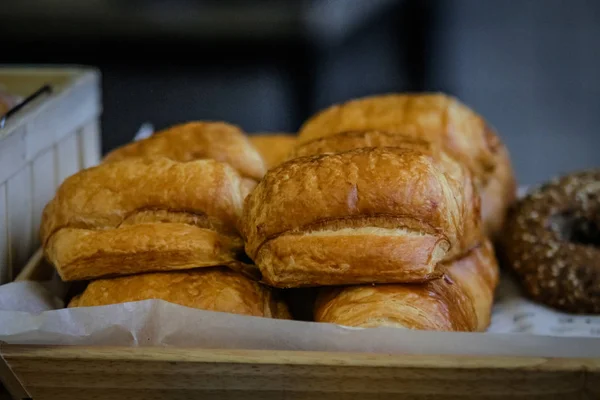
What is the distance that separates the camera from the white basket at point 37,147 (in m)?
1.10

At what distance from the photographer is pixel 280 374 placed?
81cm

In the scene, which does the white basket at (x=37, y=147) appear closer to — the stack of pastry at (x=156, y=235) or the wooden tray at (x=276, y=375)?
the stack of pastry at (x=156, y=235)

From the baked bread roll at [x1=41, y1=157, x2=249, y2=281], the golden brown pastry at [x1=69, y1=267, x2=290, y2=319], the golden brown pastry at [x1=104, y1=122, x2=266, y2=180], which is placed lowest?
the golden brown pastry at [x1=69, y1=267, x2=290, y2=319]

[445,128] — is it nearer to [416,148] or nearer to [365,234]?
[416,148]

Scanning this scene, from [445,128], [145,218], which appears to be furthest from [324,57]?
[145,218]

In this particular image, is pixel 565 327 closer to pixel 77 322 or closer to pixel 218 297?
pixel 218 297

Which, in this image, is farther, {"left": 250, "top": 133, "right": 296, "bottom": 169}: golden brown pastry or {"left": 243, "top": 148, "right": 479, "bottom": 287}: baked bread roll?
{"left": 250, "top": 133, "right": 296, "bottom": 169}: golden brown pastry

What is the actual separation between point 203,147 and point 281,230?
0.26 metres

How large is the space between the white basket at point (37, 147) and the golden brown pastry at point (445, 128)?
0.41 meters

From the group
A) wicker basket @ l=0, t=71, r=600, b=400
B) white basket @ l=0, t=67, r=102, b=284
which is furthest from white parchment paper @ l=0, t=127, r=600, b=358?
white basket @ l=0, t=67, r=102, b=284

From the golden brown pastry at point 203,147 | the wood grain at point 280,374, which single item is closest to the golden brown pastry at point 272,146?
the golden brown pastry at point 203,147

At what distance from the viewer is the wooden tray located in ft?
2.59

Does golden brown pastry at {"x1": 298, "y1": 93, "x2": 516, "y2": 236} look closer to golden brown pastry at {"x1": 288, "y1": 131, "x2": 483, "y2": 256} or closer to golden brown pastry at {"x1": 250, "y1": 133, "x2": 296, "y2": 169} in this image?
golden brown pastry at {"x1": 250, "y1": 133, "x2": 296, "y2": 169}

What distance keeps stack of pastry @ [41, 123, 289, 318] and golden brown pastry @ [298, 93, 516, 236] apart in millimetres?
306
